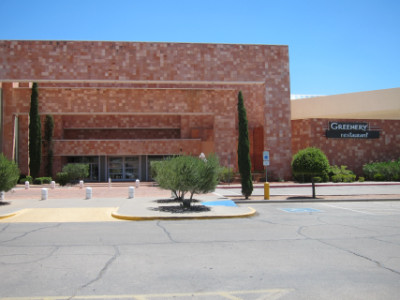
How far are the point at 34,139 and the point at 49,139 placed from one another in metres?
1.91

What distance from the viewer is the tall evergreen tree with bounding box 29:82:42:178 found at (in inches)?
1305

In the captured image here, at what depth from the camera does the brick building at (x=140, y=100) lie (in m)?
32.1

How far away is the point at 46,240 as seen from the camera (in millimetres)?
9273

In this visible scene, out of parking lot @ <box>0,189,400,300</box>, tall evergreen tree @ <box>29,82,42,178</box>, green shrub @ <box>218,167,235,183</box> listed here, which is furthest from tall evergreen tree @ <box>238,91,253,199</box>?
tall evergreen tree @ <box>29,82,42,178</box>

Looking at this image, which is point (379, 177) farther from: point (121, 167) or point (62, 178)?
point (62, 178)

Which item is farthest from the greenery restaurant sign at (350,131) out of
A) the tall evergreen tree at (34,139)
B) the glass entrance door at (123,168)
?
the tall evergreen tree at (34,139)

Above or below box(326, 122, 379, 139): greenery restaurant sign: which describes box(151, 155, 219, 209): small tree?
below

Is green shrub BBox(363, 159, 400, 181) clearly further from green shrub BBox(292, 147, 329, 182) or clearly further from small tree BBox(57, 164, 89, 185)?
small tree BBox(57, 164, 89, 185)

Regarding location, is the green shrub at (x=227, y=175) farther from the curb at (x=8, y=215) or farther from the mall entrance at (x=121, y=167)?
the curb at (x=8, y=215)

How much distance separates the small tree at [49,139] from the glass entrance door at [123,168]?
5.68 meters

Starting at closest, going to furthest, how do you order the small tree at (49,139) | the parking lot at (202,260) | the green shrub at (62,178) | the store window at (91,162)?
the parking lot at (202,260)
the green shrub at (62,178)
the small tree at (49,139)
the store window at (91,162)

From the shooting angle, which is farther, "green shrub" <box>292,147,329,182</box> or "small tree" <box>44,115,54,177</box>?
"small tree" <box>44,115,54,177</box>

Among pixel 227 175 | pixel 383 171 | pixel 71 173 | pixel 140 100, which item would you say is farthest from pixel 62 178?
pixel 383 171

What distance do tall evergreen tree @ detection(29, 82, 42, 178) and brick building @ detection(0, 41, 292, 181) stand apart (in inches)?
58.7
